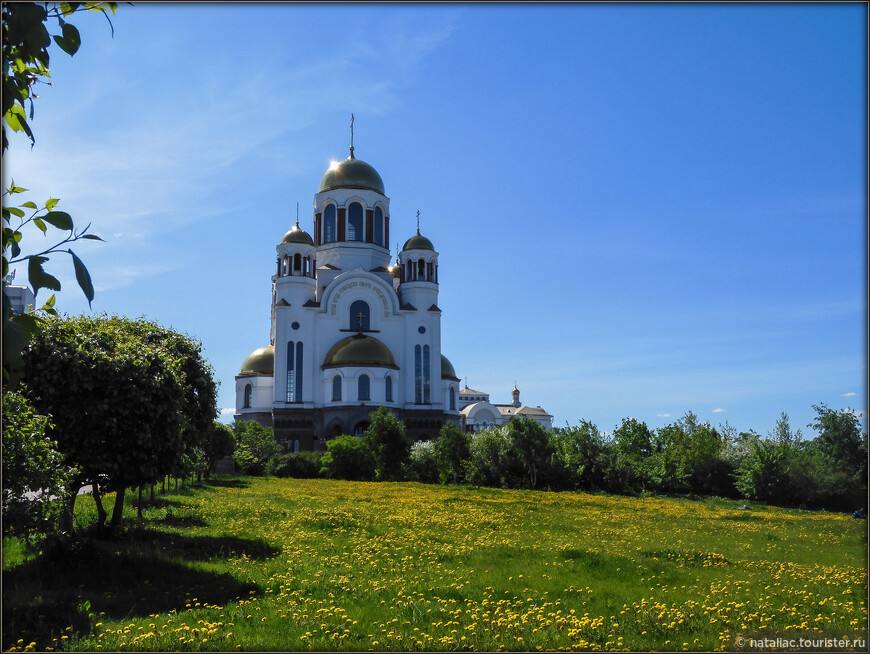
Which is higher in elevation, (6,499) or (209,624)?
(6,499)

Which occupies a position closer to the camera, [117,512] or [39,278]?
[39,278]

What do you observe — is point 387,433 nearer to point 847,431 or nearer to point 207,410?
point 847,431

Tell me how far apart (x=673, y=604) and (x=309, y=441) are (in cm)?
4363

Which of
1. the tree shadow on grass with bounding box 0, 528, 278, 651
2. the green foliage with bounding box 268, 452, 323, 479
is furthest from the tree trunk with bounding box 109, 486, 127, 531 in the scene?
the green foliage with bounding box 268, 452, 323, 479

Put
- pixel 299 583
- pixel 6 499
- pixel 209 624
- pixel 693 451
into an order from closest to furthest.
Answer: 1. pixel 209 624
2. pixel 6 499
3. pixel 299 583
4. pixel 693 451

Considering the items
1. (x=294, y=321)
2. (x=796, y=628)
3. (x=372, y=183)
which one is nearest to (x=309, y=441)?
(x=294, y=321)

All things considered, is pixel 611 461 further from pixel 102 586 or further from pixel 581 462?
pixel 102 586

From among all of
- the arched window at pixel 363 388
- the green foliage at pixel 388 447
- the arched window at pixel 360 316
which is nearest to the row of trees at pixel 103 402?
the green foliage at pixel 388 447

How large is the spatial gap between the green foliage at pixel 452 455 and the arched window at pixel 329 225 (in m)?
24.6

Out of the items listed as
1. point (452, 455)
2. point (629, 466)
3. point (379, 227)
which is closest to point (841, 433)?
point (629, 466)

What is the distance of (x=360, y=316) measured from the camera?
53500mm

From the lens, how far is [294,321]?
171 ft

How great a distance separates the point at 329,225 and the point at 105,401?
47.2m

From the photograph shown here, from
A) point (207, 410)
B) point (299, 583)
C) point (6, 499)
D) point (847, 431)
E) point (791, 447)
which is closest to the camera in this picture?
point (6, 499)
